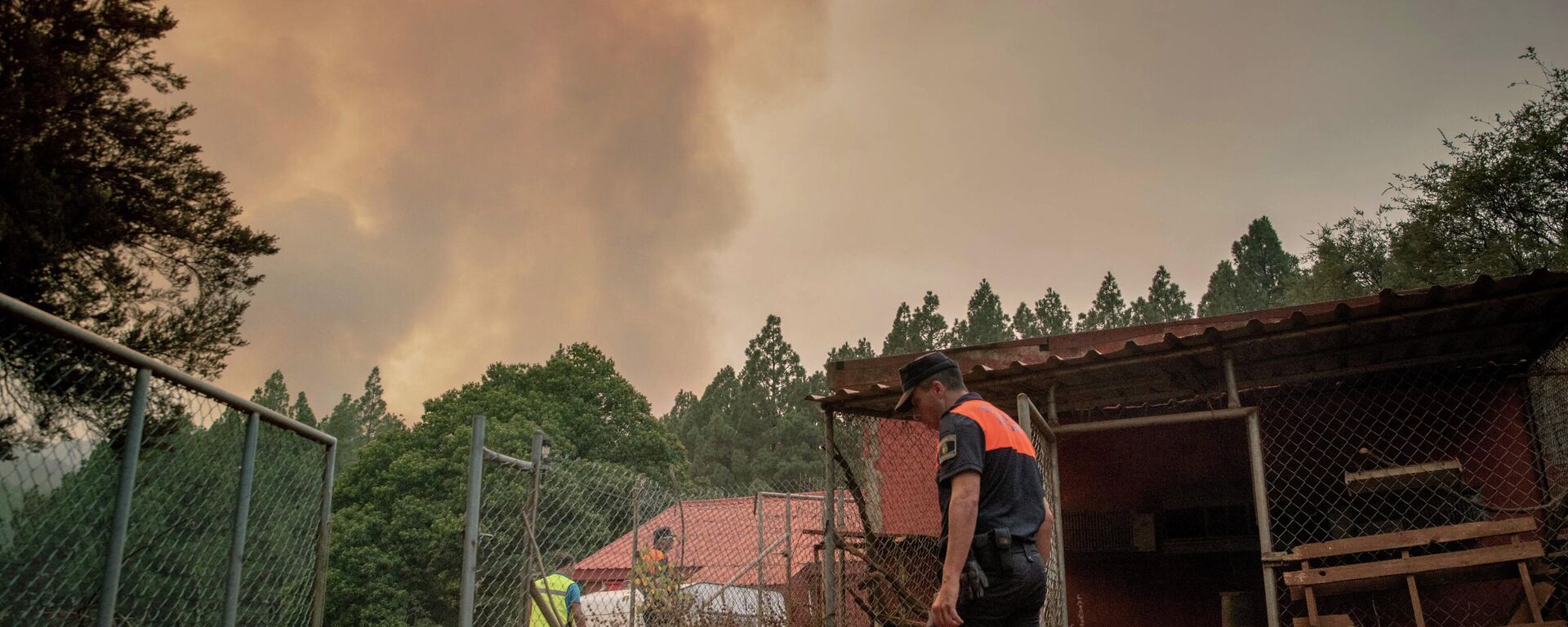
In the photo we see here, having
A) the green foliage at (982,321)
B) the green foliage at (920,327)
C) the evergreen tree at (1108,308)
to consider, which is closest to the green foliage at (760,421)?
the green foliage at (920,327)

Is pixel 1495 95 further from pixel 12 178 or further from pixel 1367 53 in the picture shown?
pixel 12 178

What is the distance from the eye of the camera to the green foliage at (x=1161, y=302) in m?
39.4

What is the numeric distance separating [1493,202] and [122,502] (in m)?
27.3

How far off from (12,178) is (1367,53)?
832 inches

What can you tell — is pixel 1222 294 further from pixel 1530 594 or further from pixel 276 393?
pixel 276 393

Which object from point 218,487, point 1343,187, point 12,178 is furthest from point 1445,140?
point 12,178

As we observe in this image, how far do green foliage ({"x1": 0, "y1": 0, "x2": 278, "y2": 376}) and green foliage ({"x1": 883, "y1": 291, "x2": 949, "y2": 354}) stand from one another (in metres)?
29.8

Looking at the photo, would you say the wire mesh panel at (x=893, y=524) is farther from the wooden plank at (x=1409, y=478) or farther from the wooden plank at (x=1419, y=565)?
the wooden plank at (x=1409, y=478)

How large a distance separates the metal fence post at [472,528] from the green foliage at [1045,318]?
39.5 metres

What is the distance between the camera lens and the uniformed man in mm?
3252

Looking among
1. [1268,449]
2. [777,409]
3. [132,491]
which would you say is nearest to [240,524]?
[132,491]

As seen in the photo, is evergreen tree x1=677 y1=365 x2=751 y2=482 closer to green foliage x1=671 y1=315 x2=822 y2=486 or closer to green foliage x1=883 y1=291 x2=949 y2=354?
green foliage x1=671 y1=315 x2=822 y2=486

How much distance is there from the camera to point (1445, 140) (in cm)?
2230

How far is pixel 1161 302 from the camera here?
4006cm
